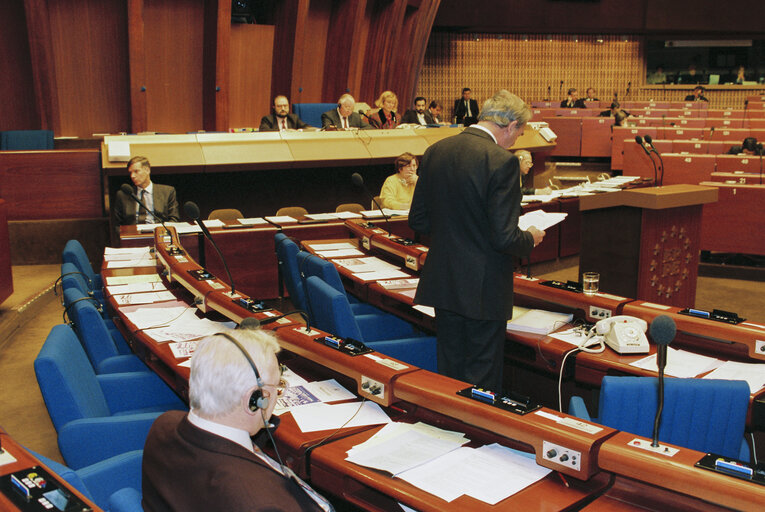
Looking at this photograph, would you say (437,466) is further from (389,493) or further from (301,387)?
(301,387)

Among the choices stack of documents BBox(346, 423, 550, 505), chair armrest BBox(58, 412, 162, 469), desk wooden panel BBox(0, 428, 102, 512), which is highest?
desk wooden panel BBox(0, 428, 102, 512)

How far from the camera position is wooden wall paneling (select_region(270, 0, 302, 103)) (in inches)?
387

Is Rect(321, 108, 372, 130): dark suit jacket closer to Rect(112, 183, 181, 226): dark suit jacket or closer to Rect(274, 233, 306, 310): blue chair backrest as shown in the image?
Rect(112, 183, 181, 226): dark suit jacket

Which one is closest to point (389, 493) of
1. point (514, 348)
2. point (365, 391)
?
point (365, 391)

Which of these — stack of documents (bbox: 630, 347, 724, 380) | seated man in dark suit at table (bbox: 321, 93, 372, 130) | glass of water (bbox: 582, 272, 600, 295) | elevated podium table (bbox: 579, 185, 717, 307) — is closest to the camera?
stack of documents (bbox: 630, 347, 724, 380)

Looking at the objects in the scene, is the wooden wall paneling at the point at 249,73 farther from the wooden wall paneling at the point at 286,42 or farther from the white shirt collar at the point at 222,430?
the white shirt collar at the point at 222,430

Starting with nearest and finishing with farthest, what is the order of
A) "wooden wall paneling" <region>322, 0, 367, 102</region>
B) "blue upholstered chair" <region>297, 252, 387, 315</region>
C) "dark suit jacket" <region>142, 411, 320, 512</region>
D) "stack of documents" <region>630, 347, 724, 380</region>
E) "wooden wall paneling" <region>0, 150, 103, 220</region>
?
"dark suit jacket" <region>142, 411, 320, 512</region>, "stack of documents" <region>630, 347, 724, 380</region>, "blue upholstered chair" <region>297, 252, 387, 315</region>, "wooden wall paneling" <region>0, 150, 103, 220</region>, "wooden wall paneling" <region>322, 0, 367, 102</region>

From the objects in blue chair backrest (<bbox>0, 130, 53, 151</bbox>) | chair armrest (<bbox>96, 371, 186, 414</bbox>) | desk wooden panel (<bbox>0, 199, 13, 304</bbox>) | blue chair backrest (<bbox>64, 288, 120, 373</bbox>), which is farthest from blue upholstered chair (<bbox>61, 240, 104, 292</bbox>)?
blue chair backrest (<bbox>0, 130, 53, 151</bbox>)

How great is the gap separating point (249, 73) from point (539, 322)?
8.37m

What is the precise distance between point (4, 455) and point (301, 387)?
0.91 m

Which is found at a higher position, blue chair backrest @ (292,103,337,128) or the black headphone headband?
blue chair backrest @ (292,103,337,128)

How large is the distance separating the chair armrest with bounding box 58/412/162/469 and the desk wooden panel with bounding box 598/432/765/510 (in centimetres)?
144

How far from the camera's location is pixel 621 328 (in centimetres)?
260

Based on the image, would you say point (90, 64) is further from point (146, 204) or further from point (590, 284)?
point (590, 284)
